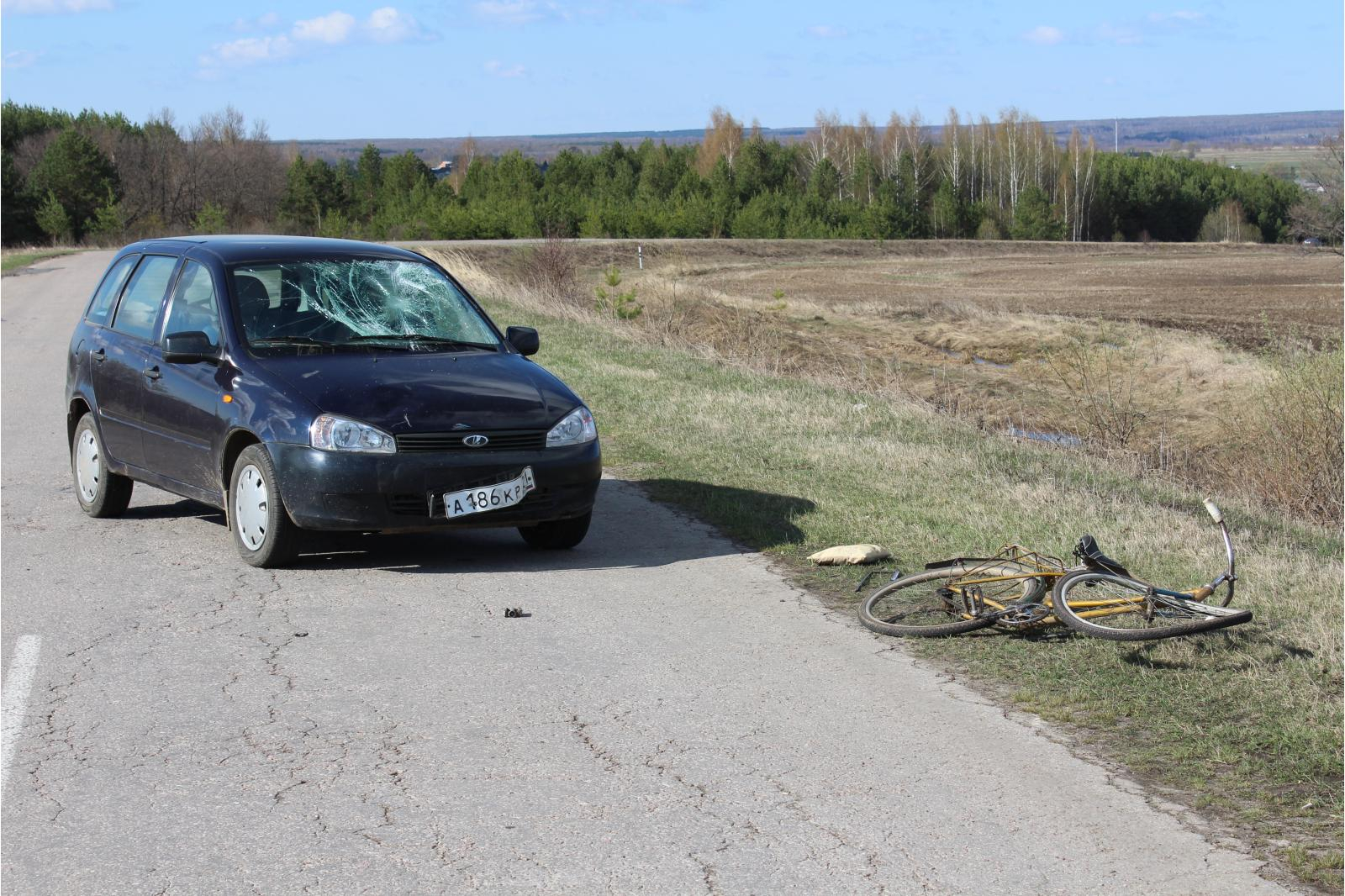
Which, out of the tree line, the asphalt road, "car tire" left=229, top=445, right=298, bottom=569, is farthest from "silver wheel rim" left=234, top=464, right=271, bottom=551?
the tree line

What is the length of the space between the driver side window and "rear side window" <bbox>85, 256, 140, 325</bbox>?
85 cm

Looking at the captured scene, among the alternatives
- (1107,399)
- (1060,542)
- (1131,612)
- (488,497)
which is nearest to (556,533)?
(488,497)

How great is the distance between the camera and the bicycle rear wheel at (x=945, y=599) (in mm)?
6129

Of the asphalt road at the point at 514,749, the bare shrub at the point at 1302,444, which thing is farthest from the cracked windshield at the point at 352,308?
the bare shrub at the point at 1302,444

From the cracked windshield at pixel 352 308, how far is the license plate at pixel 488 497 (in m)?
1.26

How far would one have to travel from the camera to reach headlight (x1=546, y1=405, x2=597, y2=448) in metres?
7.57

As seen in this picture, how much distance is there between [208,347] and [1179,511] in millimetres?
6073

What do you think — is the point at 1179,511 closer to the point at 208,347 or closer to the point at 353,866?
the point at 208,347

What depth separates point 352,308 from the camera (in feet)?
27.1

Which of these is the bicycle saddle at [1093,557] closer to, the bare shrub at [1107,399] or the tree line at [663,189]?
the bare shrub at [1107,399]

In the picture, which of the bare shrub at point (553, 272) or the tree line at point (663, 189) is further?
the tree line at point (663, 189)

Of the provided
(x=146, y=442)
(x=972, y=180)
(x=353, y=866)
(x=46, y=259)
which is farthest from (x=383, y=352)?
(x=972, y=180)

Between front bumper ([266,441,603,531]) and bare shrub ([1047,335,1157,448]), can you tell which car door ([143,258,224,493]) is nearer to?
front bumper ([266,441,603,531])

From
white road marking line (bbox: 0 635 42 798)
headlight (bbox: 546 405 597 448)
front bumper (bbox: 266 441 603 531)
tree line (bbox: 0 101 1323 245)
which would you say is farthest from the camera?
tree line (bbox: 0 101 1323 245)
